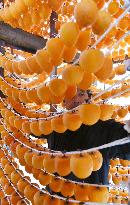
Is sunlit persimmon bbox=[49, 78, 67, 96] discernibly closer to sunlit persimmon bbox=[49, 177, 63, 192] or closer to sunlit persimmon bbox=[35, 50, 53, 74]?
sunlit persimmon bbox=[35, 50, 53, 74]

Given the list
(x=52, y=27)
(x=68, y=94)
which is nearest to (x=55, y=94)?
(x=68, y=94)

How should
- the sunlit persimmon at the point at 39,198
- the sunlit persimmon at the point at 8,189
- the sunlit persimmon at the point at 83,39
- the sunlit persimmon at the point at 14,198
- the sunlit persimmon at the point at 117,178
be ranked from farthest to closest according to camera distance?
the sunlit persimmon at the point at 117,178 < the sunlit persimmon at the point at 8,189 < the sunlit persimmon at the point at 14,198 < the sunlit persimmon at the point at 39,198 < the sunlit persimmon at the point at 83,39

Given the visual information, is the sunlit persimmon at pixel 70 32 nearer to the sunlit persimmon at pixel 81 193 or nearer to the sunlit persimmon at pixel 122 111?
the sunlit persimmon at pixel 81 193

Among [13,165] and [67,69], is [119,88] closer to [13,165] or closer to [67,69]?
[13,165]

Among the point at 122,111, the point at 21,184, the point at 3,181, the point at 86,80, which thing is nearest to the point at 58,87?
the point at 86,80

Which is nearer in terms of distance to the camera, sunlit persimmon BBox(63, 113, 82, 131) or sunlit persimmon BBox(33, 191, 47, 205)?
sunlit persimmon BBox(63, 113, 82, 131)

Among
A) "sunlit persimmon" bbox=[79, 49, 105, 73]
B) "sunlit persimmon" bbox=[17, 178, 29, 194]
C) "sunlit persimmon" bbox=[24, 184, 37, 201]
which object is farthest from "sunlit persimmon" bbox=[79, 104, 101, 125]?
"sunlit persimmon" bbox=[17, 178, 29, 194]

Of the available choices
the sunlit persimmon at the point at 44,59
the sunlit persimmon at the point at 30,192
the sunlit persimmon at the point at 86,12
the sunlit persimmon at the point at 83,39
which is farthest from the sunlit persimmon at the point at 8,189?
the sunlit persimmon at the point at 86,12

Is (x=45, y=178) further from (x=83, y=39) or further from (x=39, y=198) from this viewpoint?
(x=83, y=39)

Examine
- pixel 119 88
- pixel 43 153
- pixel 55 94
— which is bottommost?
pixel 43 153
